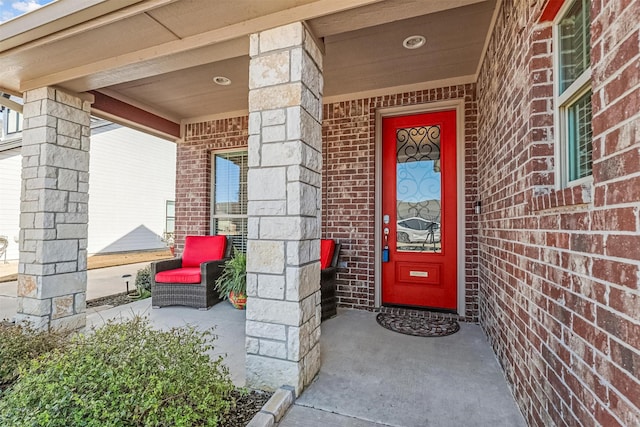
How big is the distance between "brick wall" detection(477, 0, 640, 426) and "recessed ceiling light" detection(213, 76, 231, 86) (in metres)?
2.65

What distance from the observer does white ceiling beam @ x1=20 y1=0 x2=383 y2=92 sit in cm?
182

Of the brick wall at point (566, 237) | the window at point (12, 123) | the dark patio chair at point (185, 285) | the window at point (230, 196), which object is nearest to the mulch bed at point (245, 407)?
the brick wall at point (566, 237)

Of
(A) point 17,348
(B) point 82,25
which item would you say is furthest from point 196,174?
(A) point 17,348

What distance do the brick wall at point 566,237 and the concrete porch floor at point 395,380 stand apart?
0.68ft

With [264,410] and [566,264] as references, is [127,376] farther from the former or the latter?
[566,264]

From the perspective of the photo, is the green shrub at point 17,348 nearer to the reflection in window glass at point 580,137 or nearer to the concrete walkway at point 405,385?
the concrete walkway at point 405,385

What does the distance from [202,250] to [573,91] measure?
4238 mm

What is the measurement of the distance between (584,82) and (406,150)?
2.44 m

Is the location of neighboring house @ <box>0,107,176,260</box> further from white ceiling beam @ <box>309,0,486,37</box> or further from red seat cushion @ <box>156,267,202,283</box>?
white ceiling beam @ <box>309,0,486,37</box>

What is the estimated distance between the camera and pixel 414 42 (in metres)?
2.67

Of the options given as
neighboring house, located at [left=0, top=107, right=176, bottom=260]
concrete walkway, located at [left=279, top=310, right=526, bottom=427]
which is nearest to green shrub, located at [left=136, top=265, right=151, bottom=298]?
concrete walkway, located at [left=279, top=310, right=526, bottom=427]

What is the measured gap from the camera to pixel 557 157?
4.98ft

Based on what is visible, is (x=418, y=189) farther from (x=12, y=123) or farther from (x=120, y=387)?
(x=12, y=123)

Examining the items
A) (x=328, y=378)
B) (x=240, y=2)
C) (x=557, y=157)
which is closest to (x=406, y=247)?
(x=328, y=378)
